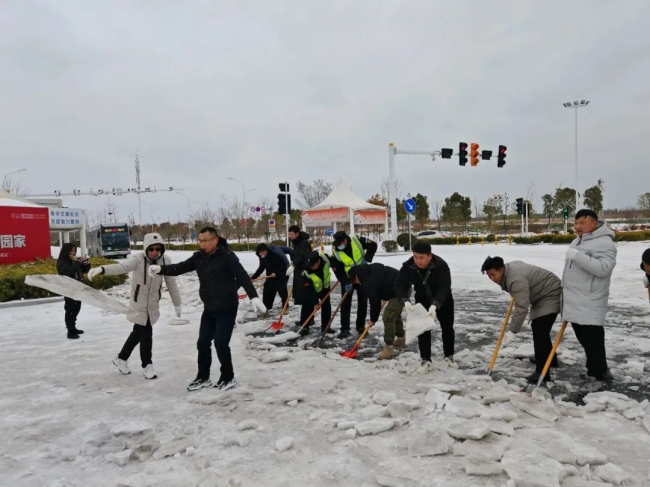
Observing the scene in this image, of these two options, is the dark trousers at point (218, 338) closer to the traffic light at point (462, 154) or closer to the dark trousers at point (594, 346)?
the dark trousers at point (594, 346)

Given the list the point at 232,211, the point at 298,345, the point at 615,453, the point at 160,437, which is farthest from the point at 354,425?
the point at 232,211

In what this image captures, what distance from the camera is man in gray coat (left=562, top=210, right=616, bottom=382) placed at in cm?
404

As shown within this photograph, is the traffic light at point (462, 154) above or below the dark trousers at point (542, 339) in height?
above

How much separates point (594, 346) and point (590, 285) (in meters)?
0.60

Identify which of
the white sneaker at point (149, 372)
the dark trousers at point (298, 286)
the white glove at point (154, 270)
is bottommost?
the white sneaker at point (149, 372)

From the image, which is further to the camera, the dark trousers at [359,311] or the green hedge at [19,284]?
the green hedge at [19,284]

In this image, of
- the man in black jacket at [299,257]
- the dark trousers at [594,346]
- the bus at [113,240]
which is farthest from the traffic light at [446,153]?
the bus at [113,240]

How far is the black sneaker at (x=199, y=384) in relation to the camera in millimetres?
4449

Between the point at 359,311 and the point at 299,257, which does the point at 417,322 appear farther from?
the point at 299,257

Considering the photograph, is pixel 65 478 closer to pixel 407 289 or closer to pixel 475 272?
pixel 407 289

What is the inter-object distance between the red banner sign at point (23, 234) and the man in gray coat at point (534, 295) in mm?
14018

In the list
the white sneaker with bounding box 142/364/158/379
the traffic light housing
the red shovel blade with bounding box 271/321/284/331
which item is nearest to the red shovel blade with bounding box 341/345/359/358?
the red shovel blade with bounding box 271/321/284/331

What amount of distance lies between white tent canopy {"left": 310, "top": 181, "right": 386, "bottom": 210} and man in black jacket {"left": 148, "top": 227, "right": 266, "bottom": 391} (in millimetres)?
20979

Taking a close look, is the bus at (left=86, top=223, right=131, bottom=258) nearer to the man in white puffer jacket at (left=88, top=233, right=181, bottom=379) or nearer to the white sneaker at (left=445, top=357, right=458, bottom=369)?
the man in white puffer jacket at (left=88, top=233, right=181, bottom=379)
